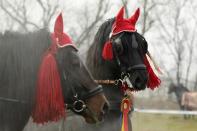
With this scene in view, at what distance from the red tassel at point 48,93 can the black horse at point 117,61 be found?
134 centimetres

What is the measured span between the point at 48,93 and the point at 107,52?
1461 mm

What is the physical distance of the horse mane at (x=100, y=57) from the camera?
18.1 ft

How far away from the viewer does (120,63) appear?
542cm

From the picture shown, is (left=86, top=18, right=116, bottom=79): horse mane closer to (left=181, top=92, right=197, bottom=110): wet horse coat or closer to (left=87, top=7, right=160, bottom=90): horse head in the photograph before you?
(left=87, top=7, right=160, bottom=90): horse head

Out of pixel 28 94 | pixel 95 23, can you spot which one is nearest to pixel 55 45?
pixel 28 94

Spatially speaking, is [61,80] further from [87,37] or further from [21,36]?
[87,37]

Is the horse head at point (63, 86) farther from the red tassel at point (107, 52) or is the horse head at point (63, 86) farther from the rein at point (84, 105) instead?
the red tassel at point (107, 52)

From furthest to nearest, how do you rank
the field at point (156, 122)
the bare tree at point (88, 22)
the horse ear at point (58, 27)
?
the bare tree at point (88, 22)
the field at point (156, 122)
the horse ear at point (58, 27)

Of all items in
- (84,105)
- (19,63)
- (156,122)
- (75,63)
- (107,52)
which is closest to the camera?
(19,63)

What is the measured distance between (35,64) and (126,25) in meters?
1.72

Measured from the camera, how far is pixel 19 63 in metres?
4.00

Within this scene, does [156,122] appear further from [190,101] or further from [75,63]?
[75,63]

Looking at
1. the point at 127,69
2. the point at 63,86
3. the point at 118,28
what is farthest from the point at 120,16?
the point at 63,86

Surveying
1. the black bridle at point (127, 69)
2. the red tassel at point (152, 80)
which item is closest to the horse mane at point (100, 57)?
the black bridle at point (127, 69)
